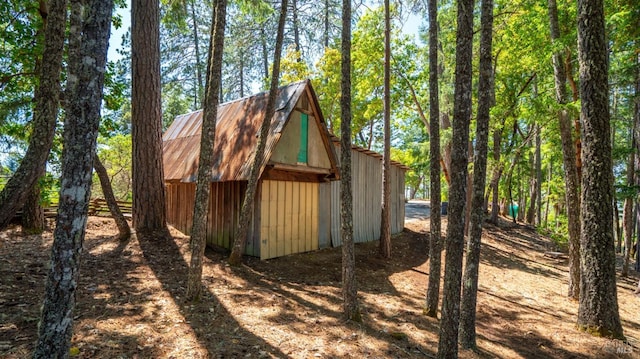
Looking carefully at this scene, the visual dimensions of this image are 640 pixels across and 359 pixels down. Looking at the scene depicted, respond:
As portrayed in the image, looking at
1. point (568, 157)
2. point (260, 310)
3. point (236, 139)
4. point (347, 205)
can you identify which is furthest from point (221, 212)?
point (568, 157)

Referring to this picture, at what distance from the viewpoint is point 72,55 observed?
9.85ft

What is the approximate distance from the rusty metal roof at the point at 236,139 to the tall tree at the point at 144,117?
3.46ft

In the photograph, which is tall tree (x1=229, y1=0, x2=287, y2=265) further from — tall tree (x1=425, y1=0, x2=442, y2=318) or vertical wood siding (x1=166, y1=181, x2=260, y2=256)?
tall tree (x1=425, y1=0, x2=442, y2=318)

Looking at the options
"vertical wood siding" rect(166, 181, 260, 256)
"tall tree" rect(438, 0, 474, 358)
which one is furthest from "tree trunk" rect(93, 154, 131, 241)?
"tall tree" rect(438, 0, 474, 358)

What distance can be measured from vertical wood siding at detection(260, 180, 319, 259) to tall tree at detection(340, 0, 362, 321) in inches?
140

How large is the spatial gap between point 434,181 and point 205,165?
14.2ft

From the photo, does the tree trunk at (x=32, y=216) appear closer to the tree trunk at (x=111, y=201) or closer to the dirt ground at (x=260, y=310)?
the dirt ground at (x=260, y=310)

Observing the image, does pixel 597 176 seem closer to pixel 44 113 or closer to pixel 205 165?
Answer: pixel 205 165

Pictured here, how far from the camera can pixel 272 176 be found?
8.66 m

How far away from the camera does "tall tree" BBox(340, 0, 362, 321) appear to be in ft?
17.4

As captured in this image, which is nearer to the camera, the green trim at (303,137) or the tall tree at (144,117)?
the tall tree at (144,117)

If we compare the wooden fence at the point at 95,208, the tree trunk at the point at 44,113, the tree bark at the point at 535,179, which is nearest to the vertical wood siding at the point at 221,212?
the wooden fence at the point at 95,208

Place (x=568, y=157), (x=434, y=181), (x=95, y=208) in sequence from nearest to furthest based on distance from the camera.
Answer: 1. (x=434, y=181)
2. (x=568, y=157)
3. (x=95, y=208)

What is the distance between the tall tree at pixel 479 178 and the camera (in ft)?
14.8
